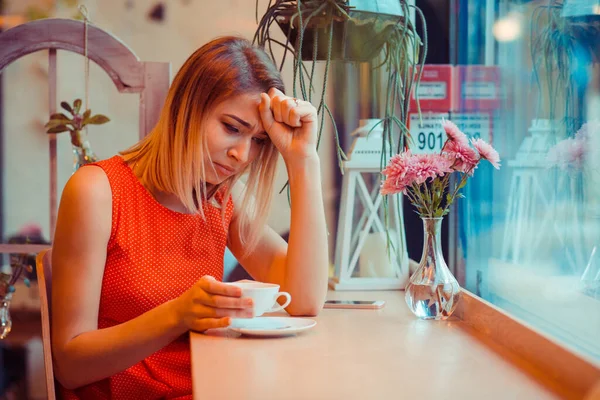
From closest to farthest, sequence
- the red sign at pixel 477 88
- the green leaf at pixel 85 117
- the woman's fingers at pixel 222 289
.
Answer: the woman's fingers at pixel 222 289, the red sign at pixel 477 88, the green leaf at pixel 85 117

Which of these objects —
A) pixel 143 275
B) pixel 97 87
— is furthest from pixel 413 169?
pixel 97 87

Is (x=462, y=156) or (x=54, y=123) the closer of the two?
(x=462, y=156)

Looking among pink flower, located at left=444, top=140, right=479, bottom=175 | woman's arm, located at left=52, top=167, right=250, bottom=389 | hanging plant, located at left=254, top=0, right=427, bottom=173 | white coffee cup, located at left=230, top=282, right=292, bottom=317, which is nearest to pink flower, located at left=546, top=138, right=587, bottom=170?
pink flower, located at left=444, top=140, right=479, bottom=175

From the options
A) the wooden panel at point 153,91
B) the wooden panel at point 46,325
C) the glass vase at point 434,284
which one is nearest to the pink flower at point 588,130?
the glass vase at point 434,284

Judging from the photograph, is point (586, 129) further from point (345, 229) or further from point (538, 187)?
point (345, 229)

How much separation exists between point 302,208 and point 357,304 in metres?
0.25

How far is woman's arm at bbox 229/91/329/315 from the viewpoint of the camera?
57.6 inches

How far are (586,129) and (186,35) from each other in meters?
1.60

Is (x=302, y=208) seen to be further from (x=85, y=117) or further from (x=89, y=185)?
(x=85, y=117)

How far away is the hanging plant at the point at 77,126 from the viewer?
2.09 m

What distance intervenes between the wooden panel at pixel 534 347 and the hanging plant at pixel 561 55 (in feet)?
1.08

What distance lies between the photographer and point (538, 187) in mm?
1341

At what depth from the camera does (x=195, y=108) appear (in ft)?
4.63

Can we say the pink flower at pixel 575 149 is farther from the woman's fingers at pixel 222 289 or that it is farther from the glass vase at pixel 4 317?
the glass vase at pixel 4 317
